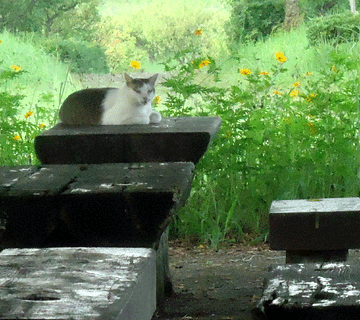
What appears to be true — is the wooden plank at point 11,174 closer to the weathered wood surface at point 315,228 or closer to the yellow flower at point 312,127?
the weathered wood surface at point 315,228

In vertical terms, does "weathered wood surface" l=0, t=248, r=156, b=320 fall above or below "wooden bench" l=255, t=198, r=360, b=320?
Answer: above

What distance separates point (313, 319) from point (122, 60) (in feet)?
35.8

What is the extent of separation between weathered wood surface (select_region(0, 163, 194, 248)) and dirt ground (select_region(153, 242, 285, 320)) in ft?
2.34

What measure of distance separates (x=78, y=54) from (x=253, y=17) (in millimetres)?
3316

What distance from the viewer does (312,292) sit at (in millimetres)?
1252

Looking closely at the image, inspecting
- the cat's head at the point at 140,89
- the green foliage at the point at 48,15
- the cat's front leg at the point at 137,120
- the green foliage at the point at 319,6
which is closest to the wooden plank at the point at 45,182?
the cat's front leg at the point at 137,120

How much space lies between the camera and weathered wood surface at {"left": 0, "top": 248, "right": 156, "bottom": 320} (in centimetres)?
91

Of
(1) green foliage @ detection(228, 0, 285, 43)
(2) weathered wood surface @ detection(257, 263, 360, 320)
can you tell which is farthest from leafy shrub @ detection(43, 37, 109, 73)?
(2) weathered wood surface @ detection(257, 263, 360, 320)

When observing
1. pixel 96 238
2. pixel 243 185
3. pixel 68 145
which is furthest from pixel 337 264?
pixel 243 185

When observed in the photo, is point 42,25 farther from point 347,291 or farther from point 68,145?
point 347,291

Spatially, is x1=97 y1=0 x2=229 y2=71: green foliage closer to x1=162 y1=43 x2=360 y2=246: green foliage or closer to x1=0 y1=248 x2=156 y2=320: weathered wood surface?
x1=162 y1=43 x2=360 y2=246: green foliage

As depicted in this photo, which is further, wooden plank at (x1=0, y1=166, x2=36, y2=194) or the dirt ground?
the dirt ground

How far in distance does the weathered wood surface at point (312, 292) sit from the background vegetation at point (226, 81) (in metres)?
2.07

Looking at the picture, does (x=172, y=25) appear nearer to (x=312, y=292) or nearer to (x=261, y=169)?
(x=261, y=169)
